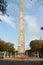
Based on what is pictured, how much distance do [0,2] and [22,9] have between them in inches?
1330

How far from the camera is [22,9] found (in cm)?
4688

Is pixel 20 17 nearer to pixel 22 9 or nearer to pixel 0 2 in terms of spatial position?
pixel 22 9

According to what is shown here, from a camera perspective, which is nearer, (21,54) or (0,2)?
(0,2)

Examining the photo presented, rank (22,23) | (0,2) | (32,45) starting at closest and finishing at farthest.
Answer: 1. (0,2)
2. (22,23)
3. (32,45)

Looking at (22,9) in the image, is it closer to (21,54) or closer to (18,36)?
(18,36)

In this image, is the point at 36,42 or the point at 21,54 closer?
the point at 21,54

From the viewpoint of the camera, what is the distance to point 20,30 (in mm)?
46781

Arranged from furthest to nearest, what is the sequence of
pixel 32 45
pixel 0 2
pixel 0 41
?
pixel 0 41, pixel 32 45, pixel 0 2

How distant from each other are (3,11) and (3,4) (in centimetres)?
48

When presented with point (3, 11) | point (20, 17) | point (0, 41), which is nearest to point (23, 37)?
point (20, 17)

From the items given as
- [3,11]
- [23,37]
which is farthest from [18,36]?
[3,11]

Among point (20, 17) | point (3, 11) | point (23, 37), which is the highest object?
point (20, 17)

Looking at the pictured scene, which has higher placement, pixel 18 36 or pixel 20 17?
pixel 20 17

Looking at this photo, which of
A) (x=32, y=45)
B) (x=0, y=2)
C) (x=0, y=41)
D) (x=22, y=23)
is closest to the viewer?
(x=0, y=2)
